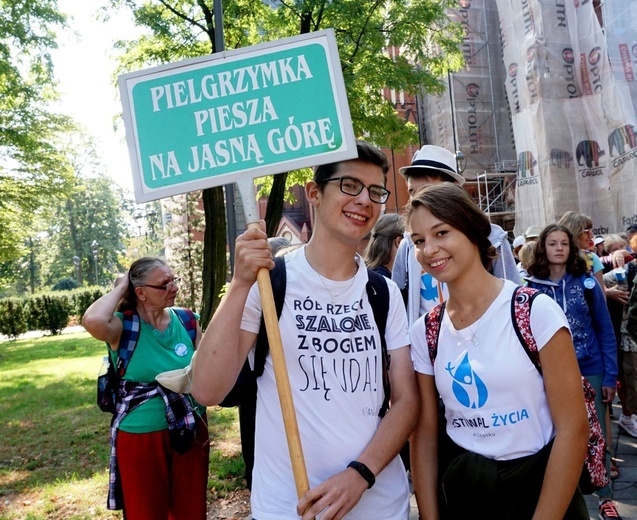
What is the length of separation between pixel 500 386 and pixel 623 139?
13066 mm

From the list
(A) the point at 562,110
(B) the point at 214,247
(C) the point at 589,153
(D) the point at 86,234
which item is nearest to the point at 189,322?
(B) the point at 214,247

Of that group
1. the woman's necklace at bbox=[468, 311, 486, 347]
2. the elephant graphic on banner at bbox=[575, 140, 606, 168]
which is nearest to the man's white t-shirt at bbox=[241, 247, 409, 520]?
the woman's necklace at bbox=[468, 311, 486, 347]

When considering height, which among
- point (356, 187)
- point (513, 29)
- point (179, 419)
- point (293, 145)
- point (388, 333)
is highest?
point (513, 29)

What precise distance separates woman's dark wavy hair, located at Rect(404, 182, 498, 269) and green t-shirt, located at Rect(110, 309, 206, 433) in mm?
1875

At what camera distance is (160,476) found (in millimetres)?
3195

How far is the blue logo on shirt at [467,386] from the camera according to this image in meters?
1.84

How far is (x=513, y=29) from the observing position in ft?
53.2

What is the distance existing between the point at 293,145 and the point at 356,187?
0.26 meters

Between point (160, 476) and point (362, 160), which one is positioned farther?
point (160, 476)

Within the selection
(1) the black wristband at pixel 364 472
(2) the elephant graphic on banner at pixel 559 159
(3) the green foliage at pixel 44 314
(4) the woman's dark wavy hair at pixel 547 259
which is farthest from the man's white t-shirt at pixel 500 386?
(3) the green foliage at pixel 44 314

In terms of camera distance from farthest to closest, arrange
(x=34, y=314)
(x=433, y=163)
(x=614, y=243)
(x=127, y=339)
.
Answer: (x=34, y=314) → (x=614, y=243) → (x=127, y=339) → (x=433, y=163)

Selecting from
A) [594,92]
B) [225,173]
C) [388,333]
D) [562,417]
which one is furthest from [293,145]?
[594,92]

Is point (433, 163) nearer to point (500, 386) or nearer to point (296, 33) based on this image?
point (500, 386)

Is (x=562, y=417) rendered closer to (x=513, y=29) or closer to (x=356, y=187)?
(x=356, y=187)
